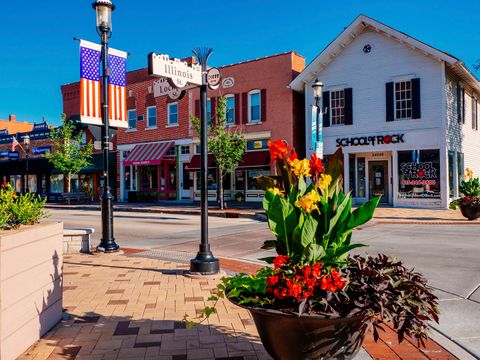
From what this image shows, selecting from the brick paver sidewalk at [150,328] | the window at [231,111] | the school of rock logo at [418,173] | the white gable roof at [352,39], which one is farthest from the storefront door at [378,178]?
the brick paver sidewalk at [150,328]

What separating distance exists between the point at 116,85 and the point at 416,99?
15077 millimetres

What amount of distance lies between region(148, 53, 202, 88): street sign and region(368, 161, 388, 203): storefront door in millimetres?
17061

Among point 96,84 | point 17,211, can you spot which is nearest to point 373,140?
point 96,84

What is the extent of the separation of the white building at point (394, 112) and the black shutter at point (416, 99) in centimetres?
4

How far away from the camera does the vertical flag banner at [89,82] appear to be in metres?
8.81

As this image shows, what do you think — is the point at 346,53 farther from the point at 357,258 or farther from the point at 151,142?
the point at 357,258

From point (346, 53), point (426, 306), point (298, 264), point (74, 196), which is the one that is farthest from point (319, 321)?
point (74, 196)

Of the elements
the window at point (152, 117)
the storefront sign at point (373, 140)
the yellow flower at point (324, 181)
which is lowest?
the yellow flower at point (324, 181)

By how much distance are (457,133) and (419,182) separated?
3681 millimetres

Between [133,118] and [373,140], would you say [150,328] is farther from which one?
[133,118]

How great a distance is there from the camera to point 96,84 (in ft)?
30.5

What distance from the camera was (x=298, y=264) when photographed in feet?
9.21

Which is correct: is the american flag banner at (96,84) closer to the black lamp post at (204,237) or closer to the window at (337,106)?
the black lamp post at (204,237)

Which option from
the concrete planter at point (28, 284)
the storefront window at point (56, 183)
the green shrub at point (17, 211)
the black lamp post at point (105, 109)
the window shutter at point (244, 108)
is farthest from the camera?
the storefront window at point (56, 183)
